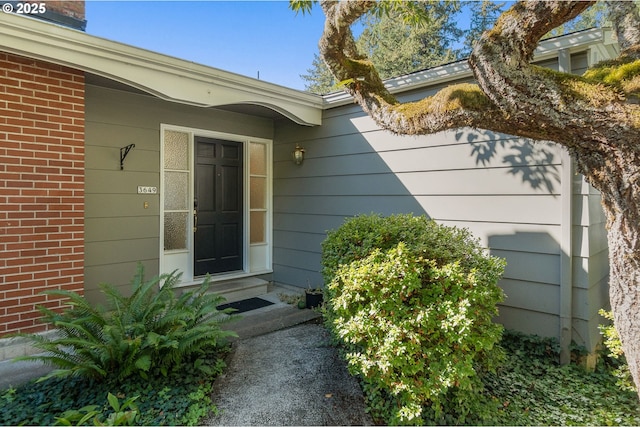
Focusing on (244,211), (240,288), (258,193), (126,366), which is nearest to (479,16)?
(258,193)

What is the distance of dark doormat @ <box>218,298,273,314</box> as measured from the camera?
14.6 feet

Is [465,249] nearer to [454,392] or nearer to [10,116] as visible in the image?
[454,392]

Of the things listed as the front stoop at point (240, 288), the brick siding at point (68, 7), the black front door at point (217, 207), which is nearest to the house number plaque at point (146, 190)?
the black front door at point (217, 207)

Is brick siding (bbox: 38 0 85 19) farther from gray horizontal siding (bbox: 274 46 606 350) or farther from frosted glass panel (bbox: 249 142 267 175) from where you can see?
gray horizontal siding (bbox: 274 46 606 350)

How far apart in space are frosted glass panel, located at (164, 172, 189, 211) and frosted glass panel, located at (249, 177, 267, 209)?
1.04 metres

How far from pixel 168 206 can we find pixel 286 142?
1.94 m

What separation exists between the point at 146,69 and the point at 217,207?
2120 millimetres

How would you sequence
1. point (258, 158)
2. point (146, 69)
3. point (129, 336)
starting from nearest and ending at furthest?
point (129, 336), point (146, 69), point (258, 158)

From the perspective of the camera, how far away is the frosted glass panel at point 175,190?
461 cm

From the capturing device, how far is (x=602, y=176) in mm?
1770

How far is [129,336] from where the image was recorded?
265 cm

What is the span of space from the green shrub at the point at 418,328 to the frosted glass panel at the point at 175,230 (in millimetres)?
2829

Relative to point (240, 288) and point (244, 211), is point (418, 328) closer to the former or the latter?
point (240, 288)

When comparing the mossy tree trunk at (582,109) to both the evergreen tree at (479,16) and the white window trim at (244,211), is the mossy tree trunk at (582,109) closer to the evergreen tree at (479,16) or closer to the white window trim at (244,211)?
the white window trim at (244,211)
